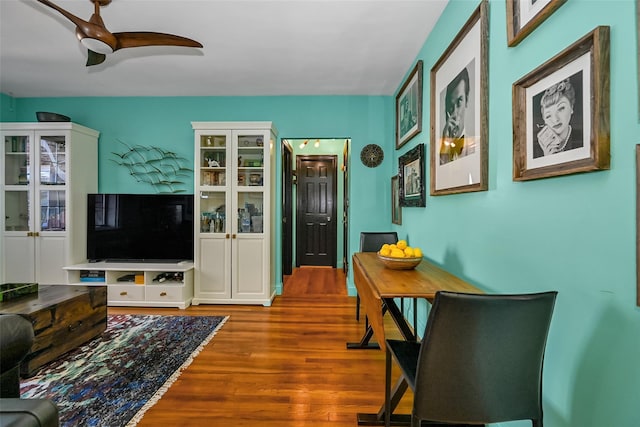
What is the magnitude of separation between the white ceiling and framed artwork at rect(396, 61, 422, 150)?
0.20 meters

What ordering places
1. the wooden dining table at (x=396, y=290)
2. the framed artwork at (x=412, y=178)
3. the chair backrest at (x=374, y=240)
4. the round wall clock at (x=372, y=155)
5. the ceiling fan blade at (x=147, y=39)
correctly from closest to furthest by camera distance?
A: 1. the wooden dining table at (x=396, y=290)
2. the ceiling fan blade at (x=147, y=39)
3. the framed artwork at (x=412, y=178)
4. the chair backrest at (x=374, y=240)
5. the round wall clock at (x=372, y=155)

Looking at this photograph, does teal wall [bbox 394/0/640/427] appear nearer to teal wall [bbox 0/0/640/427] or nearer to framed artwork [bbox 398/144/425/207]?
teal wall [bbox 0/0/640/427]

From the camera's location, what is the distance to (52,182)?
3422 mm

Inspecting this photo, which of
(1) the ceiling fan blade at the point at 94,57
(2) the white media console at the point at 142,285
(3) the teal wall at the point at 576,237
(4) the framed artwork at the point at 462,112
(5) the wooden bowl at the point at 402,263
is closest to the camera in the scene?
(3) the teal wall at the point at 576,237

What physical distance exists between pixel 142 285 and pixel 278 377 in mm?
2189

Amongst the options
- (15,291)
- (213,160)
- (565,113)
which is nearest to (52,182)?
(15,291)

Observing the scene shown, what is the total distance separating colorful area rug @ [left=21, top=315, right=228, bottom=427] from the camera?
165cm

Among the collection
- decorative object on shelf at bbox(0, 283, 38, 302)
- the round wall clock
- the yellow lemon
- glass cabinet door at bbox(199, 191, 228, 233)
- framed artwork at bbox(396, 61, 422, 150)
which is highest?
framed artwork at bbox(396, 61, 422, 150)

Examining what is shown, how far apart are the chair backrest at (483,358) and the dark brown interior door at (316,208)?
4766 millimetres

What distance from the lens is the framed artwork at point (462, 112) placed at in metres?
1.56

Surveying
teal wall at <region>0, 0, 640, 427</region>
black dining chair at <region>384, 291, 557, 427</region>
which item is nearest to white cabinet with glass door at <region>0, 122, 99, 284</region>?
teal wall at <region>0, 0, 640, 427</region>

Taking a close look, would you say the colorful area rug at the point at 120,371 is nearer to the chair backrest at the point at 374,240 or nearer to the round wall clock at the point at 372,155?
the chair backrest at the point at 374,240

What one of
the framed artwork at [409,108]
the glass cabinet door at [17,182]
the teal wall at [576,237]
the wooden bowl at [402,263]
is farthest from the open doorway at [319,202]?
the teal wall at [576,237]

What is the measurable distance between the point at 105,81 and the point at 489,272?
4.23 metres
